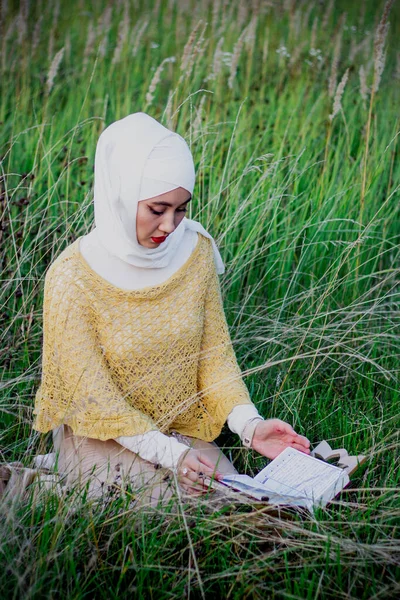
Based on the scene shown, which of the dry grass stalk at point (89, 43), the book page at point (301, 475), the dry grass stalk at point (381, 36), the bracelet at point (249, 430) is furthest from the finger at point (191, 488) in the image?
the dry grass stalk at point (89, 43)

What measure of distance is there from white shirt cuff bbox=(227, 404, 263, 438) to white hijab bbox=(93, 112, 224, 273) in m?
0.62

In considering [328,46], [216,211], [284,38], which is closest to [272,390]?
[216,211]

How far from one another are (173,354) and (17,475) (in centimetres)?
67

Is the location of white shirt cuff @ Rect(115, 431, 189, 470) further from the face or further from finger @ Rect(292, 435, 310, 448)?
the face

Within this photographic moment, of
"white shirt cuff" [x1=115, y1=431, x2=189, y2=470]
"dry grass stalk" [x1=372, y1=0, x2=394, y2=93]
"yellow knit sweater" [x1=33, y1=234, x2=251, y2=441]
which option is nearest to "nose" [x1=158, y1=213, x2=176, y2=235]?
"yellow knit sweater" [x1=33, y1=234, x2=251, y2=441]

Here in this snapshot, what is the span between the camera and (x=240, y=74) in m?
5.36

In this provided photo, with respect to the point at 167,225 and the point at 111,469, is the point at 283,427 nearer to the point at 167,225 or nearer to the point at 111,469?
the point at 111,469

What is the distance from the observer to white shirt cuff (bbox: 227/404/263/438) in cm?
287

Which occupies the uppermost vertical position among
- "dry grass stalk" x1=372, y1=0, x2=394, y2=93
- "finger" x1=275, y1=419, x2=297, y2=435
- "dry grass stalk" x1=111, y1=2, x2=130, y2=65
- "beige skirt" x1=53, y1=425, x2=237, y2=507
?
"dry grass stalk" x1=372, y1=0, x2=394, y2=93

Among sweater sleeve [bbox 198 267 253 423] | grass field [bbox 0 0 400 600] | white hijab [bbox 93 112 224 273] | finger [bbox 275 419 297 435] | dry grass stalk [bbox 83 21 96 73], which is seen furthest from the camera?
dry grass stalk [bbox 83 21 96 73]

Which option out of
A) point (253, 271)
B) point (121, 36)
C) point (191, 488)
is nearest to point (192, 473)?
point (191, 488)

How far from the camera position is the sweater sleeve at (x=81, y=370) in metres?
2.68

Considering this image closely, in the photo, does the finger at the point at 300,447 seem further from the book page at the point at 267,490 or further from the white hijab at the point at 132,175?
the white hijab at the point at 132,175

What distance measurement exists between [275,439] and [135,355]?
0.57 metres
